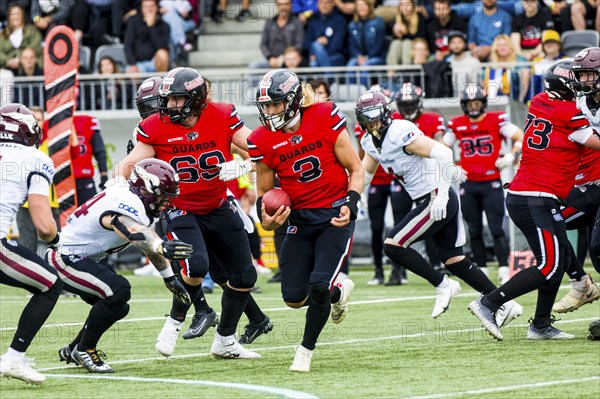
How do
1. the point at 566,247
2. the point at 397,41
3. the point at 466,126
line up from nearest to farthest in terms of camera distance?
the point at 566,247
the point at 466,126
the point at 397,41

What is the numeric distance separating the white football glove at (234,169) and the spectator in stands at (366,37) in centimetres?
996

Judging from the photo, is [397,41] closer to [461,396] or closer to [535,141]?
[535,141]

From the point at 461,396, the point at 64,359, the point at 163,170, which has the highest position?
the point at 163,170

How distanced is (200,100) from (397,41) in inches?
387

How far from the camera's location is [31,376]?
6.58m

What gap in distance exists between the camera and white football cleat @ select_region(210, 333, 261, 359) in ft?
25.5

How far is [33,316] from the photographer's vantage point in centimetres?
673

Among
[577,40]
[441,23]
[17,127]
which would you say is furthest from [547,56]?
[17,127]

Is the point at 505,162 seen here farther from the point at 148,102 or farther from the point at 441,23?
the point at 441,23

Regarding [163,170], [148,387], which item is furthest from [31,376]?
[163,170]

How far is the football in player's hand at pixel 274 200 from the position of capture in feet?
24.3

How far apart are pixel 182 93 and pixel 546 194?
259 centimetres

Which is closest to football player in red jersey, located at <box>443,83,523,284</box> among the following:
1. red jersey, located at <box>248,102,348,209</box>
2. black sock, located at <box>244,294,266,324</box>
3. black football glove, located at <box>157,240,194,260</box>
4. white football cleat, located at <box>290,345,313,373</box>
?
black sock, located at <box>244,294,266,324</box>

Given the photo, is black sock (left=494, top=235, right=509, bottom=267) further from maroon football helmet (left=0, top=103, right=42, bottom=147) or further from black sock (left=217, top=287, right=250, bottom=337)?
maroon football helmet (left=0, top=103, right=42, bottom=147)
